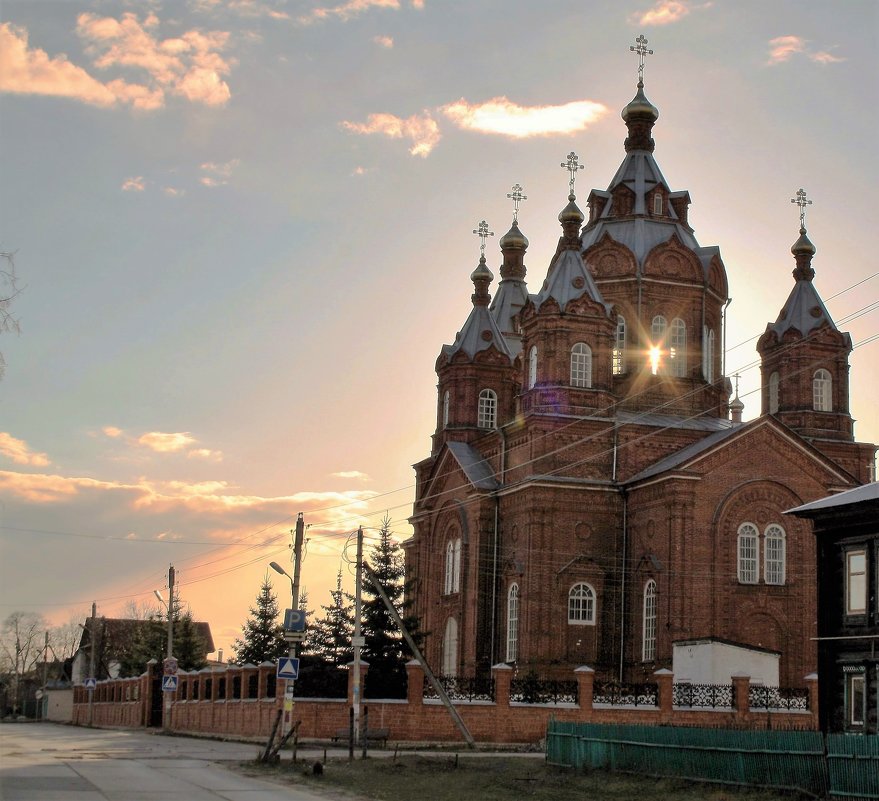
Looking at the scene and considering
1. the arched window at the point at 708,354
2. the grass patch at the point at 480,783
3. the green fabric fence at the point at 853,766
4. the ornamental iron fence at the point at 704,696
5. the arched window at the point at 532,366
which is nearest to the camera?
the green fabric fence at the point at 853,766

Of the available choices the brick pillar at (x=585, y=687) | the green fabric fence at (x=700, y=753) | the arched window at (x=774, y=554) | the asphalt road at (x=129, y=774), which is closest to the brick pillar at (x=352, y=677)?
the asphalt road at (x=129, y=774)

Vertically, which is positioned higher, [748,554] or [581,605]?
[748,554]

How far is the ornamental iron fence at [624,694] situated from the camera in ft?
111

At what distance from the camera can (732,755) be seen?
19984 millimetres

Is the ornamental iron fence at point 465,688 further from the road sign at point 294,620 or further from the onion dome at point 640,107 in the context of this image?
the onion dome at point 640,107

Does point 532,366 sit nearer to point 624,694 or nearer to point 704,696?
point 624,694

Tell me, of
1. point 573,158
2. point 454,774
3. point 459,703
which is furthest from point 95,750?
point 573,158

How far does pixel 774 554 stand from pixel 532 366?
1011 centimetres

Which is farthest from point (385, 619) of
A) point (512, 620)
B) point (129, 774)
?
point (129, 774)

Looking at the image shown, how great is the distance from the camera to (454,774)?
912 inches

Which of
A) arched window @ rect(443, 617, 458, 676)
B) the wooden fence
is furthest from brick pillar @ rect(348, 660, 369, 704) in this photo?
arched window @ rect(443, 617, 458, 676)

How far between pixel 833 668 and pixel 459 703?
10084mm

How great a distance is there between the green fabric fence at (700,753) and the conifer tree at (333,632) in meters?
20.6

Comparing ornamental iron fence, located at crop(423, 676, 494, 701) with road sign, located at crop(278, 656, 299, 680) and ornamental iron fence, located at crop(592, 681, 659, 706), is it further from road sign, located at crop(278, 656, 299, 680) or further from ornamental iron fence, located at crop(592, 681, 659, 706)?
road sign, located at crop(278, 656, 299, 680)
